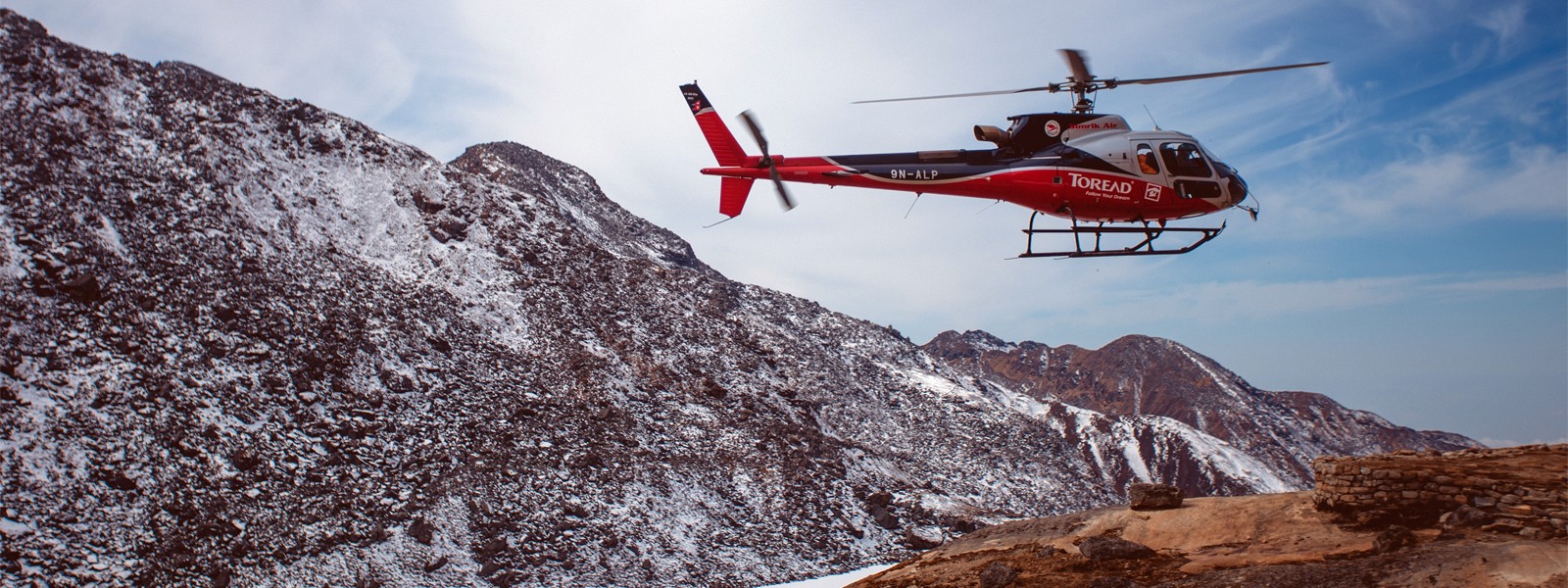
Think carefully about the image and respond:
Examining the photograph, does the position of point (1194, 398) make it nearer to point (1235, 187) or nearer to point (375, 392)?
point (1235, 187)

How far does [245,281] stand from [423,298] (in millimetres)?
6922

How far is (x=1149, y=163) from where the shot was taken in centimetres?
1823

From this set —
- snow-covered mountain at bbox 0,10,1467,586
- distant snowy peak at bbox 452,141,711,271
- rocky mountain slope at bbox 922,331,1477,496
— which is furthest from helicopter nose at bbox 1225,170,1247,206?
rocky mountain slope at bbox 922,331,1477,496

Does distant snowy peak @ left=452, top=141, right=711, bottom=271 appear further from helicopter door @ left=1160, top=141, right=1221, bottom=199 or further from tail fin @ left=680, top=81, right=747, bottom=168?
helicopter door @ left=1160, top=141, right=1221, bottom=199

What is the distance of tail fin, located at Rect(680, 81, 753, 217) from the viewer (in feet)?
60.2

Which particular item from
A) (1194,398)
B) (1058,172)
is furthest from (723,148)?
(1194,398)

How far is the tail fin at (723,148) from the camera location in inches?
723

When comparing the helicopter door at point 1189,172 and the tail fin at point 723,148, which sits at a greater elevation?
the tail fin at point 723,148

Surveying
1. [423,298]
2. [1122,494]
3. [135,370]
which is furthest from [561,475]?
[1122,494]

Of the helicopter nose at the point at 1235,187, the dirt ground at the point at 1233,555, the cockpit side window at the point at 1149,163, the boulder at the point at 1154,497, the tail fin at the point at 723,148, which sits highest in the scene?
the tail fin at the point at 723,148

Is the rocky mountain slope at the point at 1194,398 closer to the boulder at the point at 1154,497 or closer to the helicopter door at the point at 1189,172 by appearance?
the boulder at the point at 1154,497

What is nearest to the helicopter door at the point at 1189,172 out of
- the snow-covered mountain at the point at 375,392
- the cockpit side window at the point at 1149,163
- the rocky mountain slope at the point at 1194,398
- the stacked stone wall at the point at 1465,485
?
the cockpit side window at the point at 1149,163

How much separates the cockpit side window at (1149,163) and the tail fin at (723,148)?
8235mm

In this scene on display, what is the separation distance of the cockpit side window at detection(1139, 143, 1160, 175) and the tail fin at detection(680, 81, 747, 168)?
8358 millimetres
